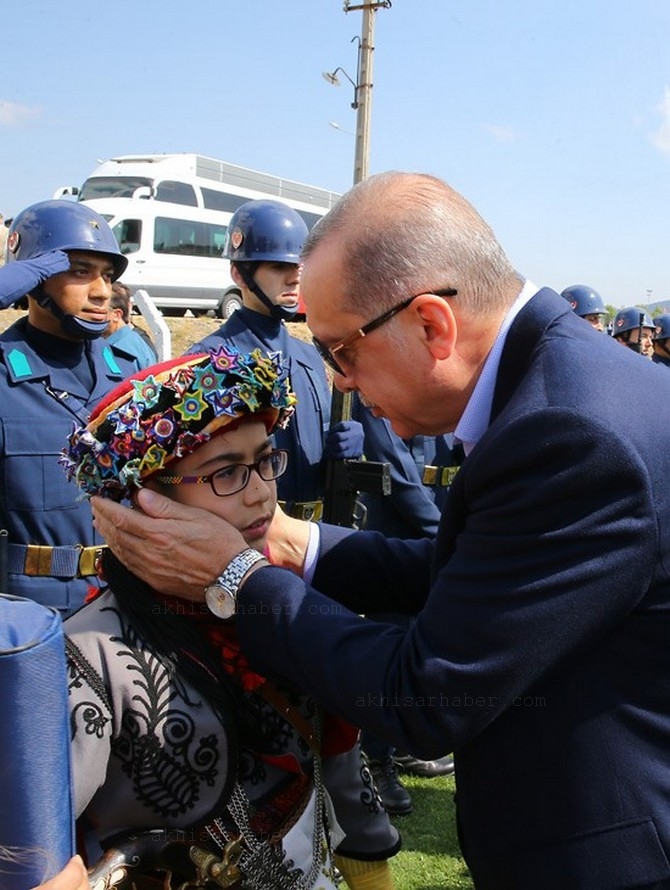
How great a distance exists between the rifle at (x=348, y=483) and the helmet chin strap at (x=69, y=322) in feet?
4.51

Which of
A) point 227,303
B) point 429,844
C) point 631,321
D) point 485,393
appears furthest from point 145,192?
point 485,393

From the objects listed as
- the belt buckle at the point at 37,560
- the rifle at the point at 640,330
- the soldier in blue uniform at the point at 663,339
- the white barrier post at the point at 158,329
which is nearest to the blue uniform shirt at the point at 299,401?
the belt buckle at the point at 37,560

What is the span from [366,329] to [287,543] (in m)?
0.73

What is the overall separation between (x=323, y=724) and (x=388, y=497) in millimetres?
2627

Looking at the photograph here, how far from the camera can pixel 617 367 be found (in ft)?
4.86

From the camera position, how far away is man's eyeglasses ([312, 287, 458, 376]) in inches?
64.8

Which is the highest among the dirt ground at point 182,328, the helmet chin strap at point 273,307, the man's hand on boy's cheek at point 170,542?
the man's hand on boy's cheek at point 170,542

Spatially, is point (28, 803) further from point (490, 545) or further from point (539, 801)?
point (539, 801)

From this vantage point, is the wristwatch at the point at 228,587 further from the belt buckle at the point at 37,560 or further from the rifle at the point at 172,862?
the belt buckle at the point at 37,560

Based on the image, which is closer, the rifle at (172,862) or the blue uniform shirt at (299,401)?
the rifle at (172,862)

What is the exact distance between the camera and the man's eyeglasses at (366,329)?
64.8 inches

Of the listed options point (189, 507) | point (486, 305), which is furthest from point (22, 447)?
point (486, 305)

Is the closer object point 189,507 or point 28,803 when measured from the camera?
point 28,803

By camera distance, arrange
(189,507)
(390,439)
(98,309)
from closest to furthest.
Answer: (189,507)
(98,309)
(390,439)
